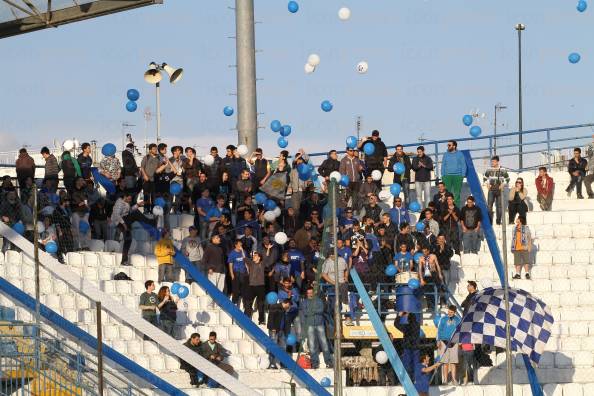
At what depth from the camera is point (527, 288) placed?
2561 centimetres

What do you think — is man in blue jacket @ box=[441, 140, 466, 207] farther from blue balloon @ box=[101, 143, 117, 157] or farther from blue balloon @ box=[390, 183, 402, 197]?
blue balloon @ box=[101, 143, 117, 157]

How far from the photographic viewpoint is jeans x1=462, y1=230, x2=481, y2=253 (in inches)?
1025

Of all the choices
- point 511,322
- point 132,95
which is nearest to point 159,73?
point 132,95

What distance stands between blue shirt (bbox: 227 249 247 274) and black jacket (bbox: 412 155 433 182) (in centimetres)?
402

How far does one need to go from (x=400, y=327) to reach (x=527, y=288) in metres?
2.89

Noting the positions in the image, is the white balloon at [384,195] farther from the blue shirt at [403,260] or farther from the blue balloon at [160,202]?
the blue balloon at [160,202]

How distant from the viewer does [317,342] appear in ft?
→ 77.2

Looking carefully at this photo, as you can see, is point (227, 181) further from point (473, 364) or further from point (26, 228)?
point (473, 364)

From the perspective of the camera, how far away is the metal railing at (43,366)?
19438 millimetres

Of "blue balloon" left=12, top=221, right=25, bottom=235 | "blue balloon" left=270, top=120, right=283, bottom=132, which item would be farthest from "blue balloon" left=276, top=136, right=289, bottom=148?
"blue balloon" left=12, top=221, right=25, bottom=235

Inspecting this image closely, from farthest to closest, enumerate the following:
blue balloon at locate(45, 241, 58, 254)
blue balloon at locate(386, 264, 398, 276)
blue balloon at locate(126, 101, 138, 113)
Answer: blue balloon at locate(126, 101, 138, 113) → blue balloon at locate(45, 241, 58, 254) → blue balloon at locate(386, 264, 398, 276)

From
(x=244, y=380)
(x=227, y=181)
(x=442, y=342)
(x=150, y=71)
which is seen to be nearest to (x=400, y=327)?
(x=442, y=342)

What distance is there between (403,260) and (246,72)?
17.9 ft

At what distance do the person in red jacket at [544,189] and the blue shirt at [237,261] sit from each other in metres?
6.06
